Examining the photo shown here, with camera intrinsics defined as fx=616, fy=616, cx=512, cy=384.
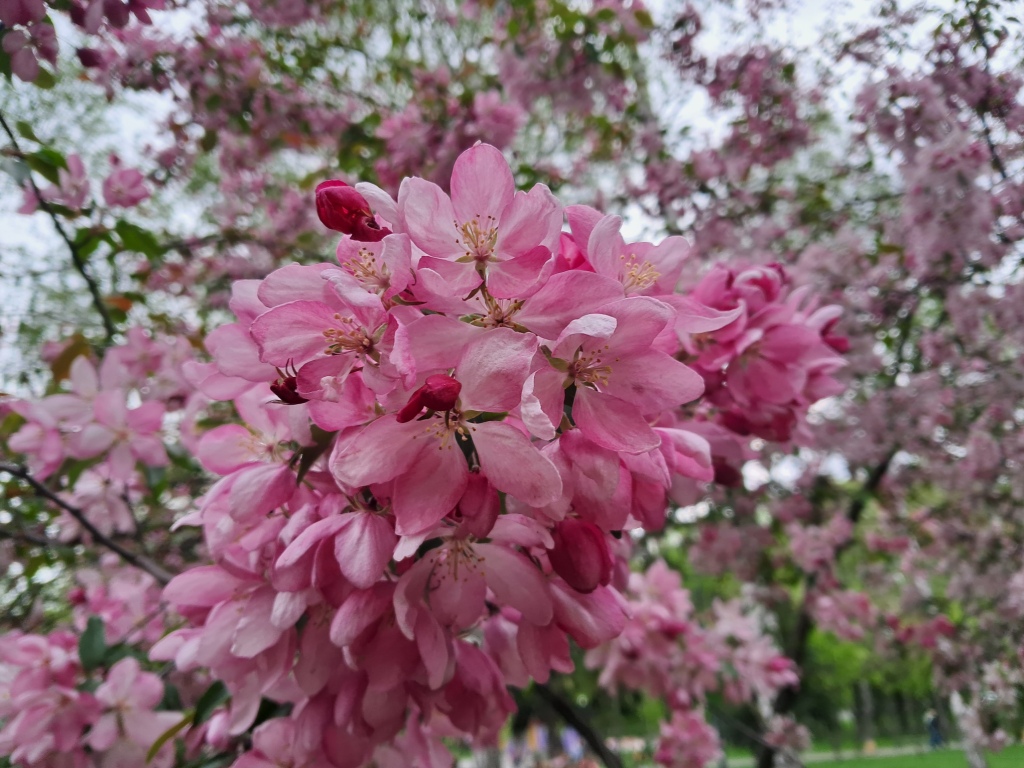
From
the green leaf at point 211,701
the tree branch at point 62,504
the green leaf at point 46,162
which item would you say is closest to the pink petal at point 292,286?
the green leaf at point 211,701

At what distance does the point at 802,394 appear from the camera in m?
0.97

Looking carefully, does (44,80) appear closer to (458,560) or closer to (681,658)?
(458,560)

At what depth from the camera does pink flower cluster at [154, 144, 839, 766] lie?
1.75 feet

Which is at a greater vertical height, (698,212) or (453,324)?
(698,212)

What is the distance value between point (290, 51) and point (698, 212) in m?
2.31

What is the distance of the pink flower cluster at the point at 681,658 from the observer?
1.75m

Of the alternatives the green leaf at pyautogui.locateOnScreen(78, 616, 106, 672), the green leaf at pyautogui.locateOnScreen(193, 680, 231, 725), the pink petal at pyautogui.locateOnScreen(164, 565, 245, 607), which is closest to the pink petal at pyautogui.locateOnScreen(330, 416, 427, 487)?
the pink petal at pyautogui.locateOnScreen(164, 565, 245, 607)

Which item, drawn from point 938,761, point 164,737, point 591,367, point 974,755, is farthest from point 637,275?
point 938,761

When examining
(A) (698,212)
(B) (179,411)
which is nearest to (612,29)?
(A) (698,212)

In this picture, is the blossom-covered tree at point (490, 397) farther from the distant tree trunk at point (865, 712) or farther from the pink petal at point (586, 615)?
the distant tree trunk at point (865, 712)

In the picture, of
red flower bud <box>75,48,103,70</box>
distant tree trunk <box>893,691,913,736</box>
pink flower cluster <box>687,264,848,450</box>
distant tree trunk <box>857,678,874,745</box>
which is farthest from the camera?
distant tree trunk <box>857,678,874,745</box>

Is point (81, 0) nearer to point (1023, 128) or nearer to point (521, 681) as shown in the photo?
point (521, 681)

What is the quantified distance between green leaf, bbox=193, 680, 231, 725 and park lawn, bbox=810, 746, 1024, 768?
204cm

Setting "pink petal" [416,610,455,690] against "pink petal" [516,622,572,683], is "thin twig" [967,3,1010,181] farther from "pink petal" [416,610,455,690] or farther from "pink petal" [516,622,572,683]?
"pink petal" [416,610,455,690]
